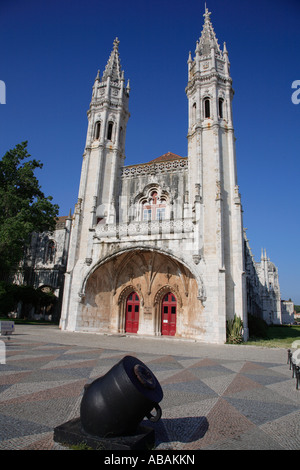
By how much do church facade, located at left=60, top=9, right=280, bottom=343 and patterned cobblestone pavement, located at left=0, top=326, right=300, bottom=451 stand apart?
360 inches

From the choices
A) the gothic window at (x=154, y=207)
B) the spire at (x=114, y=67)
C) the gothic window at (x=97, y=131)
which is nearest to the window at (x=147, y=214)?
the gothic window at (x=154, y=207)

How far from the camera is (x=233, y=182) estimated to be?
1923 cm

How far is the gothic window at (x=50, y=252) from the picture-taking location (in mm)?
32750

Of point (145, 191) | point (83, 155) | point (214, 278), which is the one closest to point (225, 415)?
point (214, 278)

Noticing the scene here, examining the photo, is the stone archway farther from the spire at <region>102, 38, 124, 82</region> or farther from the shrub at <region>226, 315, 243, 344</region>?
the spire at <region>102, 38, 124, 82</region>

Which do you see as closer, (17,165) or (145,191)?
(145,191)

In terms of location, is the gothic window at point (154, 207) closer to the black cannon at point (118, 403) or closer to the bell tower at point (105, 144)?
the bell tower at point (105, 144)

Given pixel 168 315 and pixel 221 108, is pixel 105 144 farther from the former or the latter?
pixel 168 315

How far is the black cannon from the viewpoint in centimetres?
290

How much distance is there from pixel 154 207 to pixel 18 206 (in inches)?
431

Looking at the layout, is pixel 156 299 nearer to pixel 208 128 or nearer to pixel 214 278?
pixel 214 278

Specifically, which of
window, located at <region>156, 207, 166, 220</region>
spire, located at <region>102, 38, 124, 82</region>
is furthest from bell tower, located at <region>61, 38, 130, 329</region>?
window, located at <region>156, 207, 166, 220</region>

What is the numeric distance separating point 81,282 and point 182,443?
669 inches

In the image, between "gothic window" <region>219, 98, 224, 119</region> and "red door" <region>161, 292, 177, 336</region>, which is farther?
"gothic window" <region>219, 98, 224, 119</region>
